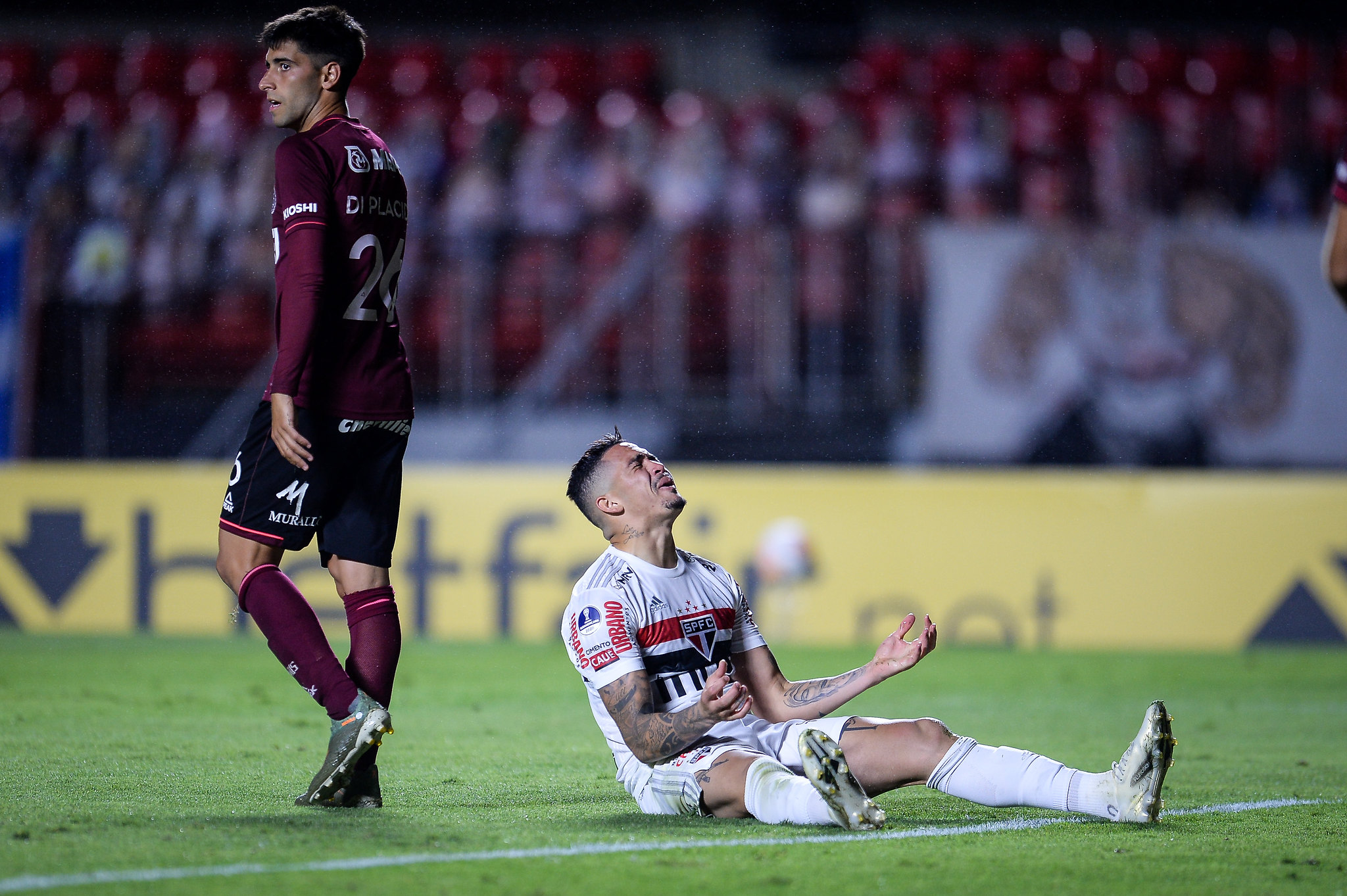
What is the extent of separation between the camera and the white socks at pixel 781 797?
3.75 meters

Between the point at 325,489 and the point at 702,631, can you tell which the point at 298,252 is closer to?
the point at 325,489

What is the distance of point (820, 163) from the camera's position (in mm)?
12953

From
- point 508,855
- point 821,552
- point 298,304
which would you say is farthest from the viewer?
point 821,552

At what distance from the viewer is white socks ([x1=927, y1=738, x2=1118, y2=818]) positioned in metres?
3.91

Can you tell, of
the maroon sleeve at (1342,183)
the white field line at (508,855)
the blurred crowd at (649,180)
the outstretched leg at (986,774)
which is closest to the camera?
the white field line at (508,855)

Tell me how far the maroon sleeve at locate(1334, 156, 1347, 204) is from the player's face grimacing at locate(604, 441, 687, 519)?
179cm

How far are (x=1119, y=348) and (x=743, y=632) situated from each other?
7.10 m

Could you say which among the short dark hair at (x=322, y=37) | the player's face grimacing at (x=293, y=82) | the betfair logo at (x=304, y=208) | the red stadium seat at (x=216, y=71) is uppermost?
the red stadium seat at (x=216, y=71)

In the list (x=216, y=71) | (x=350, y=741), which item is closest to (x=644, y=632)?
(x=350, y=741)

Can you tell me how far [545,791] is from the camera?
14.9 feet

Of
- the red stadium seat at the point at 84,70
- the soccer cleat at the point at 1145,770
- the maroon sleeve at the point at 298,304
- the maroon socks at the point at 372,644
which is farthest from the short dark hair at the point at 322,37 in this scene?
the red stadium seat at the point at 84,70

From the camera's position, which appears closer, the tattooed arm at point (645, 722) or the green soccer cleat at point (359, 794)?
the tattooed arm at point (645, 722)

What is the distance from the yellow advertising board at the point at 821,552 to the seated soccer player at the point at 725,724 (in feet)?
19.1

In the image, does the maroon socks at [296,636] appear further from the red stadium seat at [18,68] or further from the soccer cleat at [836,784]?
the red stadium seat at [18,68]
